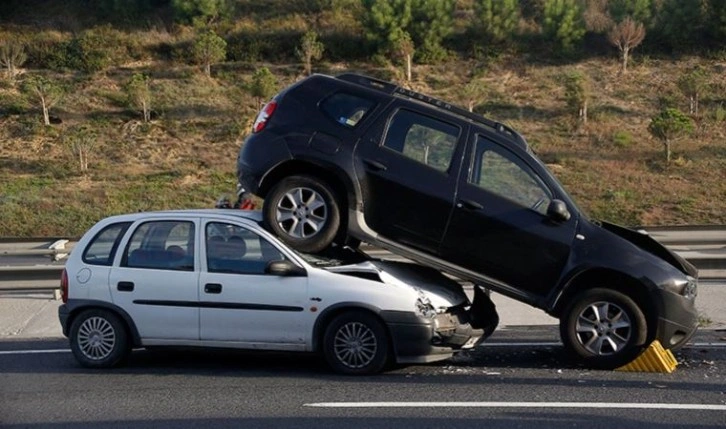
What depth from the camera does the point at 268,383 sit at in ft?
27.6

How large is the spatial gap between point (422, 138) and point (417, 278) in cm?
122

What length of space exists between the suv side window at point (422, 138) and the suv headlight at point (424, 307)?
3.69 feet

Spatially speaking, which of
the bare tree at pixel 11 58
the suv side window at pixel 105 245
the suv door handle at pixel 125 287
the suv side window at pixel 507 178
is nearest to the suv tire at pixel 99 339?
the suv door handle at pixel 125 287

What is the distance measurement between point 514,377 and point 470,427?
5.81 feet

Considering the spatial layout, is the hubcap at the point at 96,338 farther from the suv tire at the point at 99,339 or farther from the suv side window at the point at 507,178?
the suv side window at the point at 507,178

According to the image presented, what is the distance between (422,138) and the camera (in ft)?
29.6

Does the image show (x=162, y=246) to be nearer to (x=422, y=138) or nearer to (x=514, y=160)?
(x=422, y=138)

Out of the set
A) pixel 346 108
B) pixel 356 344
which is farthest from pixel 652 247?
pixel 346 108

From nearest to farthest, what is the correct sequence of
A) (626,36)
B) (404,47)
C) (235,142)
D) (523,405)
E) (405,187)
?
(523,405), (405,187), (235,142), (626,36), (404,47)

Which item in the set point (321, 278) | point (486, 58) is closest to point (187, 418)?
point (321, 278)

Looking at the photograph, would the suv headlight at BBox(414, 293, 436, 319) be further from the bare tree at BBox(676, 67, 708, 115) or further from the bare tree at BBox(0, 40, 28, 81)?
the bare tree at BBox(0, 40, 28, 81)

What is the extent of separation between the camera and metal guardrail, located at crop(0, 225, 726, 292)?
13.1 metres

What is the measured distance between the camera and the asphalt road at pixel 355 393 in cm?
716

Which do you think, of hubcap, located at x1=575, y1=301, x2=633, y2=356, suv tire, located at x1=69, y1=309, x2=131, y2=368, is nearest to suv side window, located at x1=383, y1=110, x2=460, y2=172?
hubcap, located at x1=575, y1=301, x2=633, y2=356
